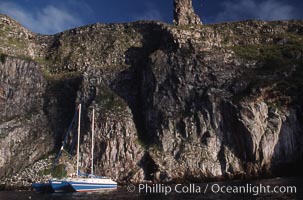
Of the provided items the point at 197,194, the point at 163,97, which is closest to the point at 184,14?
the point at 163,97

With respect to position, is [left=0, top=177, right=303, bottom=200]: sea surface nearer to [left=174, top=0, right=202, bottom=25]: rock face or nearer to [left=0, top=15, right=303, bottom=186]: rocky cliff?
[left=0, top=15, right=303, bottom=186]: rocky cliff

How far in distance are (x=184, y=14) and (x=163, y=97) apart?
5255cm

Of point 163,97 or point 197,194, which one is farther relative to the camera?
point 163,97

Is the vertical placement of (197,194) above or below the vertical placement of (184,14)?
below

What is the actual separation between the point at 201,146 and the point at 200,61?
97.7ft

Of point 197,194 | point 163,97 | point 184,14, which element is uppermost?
point 184,14

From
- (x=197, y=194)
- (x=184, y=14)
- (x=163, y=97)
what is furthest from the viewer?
(x=184, y=14)

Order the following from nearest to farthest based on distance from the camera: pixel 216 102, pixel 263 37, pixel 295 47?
1. pixel 216 102
2. pixel 295 47
3. pixel 263 37

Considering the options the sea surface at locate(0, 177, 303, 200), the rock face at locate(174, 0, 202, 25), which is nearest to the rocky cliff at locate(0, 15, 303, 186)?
the rock face at locate(174, 0, 202, 25)

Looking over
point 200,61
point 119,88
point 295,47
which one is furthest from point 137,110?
point 295,47

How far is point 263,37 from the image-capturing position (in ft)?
448

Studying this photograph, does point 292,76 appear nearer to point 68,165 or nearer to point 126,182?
point 126,182

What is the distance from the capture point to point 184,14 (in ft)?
498

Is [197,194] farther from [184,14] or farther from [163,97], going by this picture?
[184,14]
